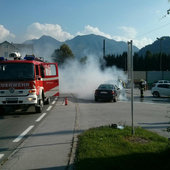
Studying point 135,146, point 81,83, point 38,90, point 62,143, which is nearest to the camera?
point 135,146

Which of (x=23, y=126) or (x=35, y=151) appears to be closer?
(x=35, y=151)

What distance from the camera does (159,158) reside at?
4.59m

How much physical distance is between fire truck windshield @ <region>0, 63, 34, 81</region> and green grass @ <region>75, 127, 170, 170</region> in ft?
17.6

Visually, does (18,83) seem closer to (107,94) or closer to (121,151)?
(121,151)

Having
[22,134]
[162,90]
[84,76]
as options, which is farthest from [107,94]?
[84,76]

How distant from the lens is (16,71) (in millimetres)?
10688

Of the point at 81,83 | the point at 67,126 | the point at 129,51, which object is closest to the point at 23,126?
the point at 67,126

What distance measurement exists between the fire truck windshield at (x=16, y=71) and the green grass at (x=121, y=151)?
5.36m

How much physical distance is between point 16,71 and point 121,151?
24.3ft

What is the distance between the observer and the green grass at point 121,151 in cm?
426

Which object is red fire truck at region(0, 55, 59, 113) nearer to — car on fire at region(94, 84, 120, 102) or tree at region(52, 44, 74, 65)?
car on fire at region(94, 84, 120, 102)

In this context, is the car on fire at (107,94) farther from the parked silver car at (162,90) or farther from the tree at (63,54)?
the tree at (63,54)

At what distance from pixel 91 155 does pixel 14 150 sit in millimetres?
2109

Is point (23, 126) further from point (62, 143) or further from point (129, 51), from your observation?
point (129, 51)
